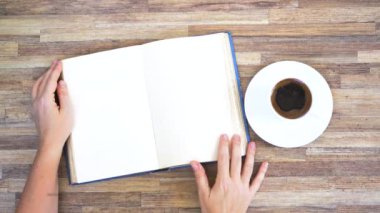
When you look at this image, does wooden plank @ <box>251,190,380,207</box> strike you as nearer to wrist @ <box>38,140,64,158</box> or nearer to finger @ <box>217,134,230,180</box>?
finger @ <box>217,134,230,180</box>

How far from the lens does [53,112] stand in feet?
2.37

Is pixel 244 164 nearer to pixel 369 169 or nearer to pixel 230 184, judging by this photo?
pixel 230 184

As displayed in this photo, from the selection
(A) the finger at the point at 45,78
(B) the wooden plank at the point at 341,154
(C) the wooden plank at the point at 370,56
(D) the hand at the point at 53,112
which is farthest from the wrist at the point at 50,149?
(C) the wooden plank at the point at 370,56

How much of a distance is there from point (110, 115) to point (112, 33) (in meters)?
0.16

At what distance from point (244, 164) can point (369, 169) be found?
24 centimetres

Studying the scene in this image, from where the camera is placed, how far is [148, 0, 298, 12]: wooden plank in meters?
Answer: 0.73

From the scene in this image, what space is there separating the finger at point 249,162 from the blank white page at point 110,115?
0.54 ft

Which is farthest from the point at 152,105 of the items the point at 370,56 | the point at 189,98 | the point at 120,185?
the point at 370,56

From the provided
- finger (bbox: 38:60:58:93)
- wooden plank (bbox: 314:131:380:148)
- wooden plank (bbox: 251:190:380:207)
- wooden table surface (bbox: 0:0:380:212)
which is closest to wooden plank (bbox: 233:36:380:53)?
wooden table surface (bbox: 0:0:380:212)

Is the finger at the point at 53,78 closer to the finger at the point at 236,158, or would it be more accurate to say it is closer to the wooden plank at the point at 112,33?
the wooden plank at the point at 112,33

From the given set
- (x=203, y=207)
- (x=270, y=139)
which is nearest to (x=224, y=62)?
(x=270, y=139)

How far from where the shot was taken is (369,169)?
0.72m

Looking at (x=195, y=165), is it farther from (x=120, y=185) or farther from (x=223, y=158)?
(x=120, y=185)

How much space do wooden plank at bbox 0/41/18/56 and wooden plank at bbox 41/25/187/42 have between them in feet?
0.19
